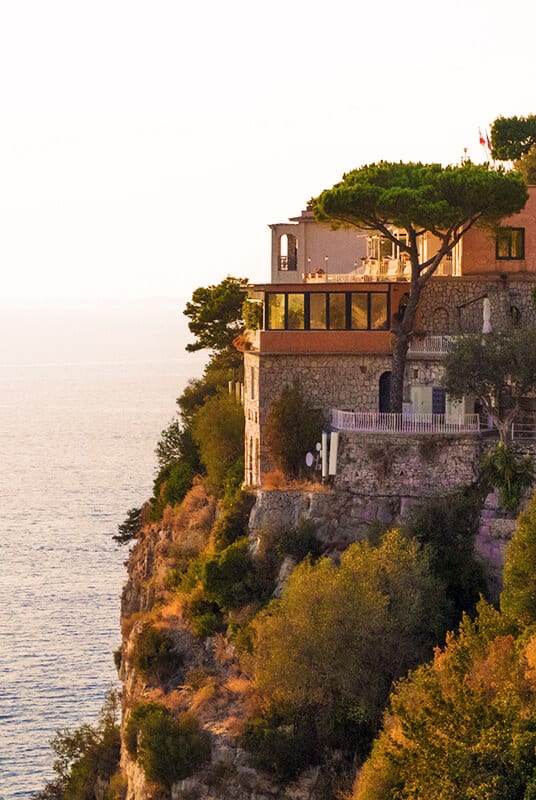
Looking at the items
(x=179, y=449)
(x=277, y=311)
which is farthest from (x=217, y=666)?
(x=179, y=449)

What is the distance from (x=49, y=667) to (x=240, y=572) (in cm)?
3206

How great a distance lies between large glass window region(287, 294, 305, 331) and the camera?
62.9 m

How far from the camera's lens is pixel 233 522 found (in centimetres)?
6284

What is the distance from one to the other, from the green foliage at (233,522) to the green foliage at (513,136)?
29.0 meters

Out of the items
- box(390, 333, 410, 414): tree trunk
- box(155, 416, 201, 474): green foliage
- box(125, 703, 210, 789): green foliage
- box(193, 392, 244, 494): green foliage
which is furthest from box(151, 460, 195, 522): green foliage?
box(125, 703, 210, 789): green foliage

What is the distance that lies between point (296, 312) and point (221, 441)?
839 centimetres

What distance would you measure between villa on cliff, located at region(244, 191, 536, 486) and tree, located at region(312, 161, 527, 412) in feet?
2.98

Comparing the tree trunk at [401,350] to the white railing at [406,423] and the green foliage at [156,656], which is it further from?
the green foliage at [156,656]

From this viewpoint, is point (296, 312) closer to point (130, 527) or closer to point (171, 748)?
point (171, 748)

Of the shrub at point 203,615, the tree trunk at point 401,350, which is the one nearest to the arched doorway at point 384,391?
the tree trunk at point 401,350

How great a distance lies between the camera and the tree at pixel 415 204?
2375 inches

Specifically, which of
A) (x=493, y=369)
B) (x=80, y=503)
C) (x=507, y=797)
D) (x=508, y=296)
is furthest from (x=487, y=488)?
(x=80, y=503)

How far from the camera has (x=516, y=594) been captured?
5166 centimetres

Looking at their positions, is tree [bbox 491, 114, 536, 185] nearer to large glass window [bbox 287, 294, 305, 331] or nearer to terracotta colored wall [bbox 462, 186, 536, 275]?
terracotta colored wall [bbox 462, 186, 536, 275]
